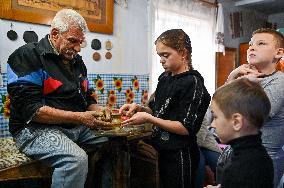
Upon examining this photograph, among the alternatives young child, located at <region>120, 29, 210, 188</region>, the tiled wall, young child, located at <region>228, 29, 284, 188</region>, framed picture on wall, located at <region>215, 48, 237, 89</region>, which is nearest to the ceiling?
framed picture on wall, located at <region>215, 48, 237, 89</region>

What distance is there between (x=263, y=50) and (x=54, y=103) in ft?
4.46

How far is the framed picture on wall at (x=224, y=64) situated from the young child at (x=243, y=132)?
3.63m

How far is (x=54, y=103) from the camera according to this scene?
A: 1948 mm

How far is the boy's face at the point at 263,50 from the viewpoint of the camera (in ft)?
5.85

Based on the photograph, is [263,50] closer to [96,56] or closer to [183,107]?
[183,107]

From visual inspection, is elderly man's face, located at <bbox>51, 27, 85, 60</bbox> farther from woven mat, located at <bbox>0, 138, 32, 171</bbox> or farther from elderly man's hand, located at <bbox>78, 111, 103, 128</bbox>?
woven mat, located at <bbox>0, 138, 32, 171</bbox>

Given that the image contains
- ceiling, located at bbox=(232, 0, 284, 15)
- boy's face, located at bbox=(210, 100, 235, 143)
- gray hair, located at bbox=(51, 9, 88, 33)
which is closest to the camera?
boy's face, located at bbox=(210, 100, 235, 143)

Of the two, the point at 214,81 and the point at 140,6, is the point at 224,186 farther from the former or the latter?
the point at 214,81

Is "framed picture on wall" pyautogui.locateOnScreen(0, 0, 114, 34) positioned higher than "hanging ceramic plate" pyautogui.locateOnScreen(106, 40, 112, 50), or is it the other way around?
"framed picture on wall" pyautogui.locateOnScreen(0, 0, 114, 34)

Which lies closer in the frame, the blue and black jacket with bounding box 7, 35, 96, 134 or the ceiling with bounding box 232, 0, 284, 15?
the blue and black jacket with bounding box 7, 35, 96, 134

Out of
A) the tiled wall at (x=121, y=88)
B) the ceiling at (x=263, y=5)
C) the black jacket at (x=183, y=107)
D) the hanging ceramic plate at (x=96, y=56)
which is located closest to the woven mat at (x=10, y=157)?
the black jacket at (x=183, y=107)

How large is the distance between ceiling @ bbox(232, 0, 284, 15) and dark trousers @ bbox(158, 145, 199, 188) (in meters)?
4.04

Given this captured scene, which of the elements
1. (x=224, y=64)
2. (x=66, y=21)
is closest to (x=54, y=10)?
(x=66, y=21)

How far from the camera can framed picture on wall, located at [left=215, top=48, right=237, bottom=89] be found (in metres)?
4.88
